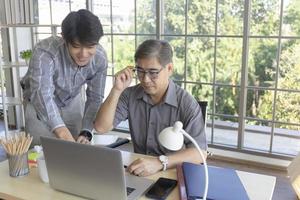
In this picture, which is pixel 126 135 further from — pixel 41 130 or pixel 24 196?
pixel 24 196

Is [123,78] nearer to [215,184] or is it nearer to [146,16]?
[215,184]

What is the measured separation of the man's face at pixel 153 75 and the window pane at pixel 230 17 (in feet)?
6.29

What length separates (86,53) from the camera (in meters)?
1.58

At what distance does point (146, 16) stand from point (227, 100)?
53.5 inches

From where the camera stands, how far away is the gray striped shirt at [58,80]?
5.48ft

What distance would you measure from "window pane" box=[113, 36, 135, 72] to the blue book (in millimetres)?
2855

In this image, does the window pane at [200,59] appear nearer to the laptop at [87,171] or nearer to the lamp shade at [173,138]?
the laptop at [87,171]

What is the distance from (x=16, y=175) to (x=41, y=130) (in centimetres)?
54

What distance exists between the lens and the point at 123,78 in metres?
1.71

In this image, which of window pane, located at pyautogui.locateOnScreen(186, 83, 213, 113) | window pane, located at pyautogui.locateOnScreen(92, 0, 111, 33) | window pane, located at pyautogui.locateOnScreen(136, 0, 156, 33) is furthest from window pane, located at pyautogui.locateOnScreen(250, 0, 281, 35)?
window pane, located at pyautogui.locateOnScreen(92, 0, 111, 33)

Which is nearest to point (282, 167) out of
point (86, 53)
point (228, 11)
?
point (228, 11)

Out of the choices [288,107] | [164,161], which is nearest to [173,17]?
[288,107]

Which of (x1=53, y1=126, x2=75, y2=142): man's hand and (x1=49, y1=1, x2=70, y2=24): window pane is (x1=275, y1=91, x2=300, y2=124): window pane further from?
(x1=49, y1=1, x2=70, y2=24): window pane

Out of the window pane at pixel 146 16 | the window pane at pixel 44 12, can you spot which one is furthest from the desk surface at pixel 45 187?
the window pane at pixel 44 12
